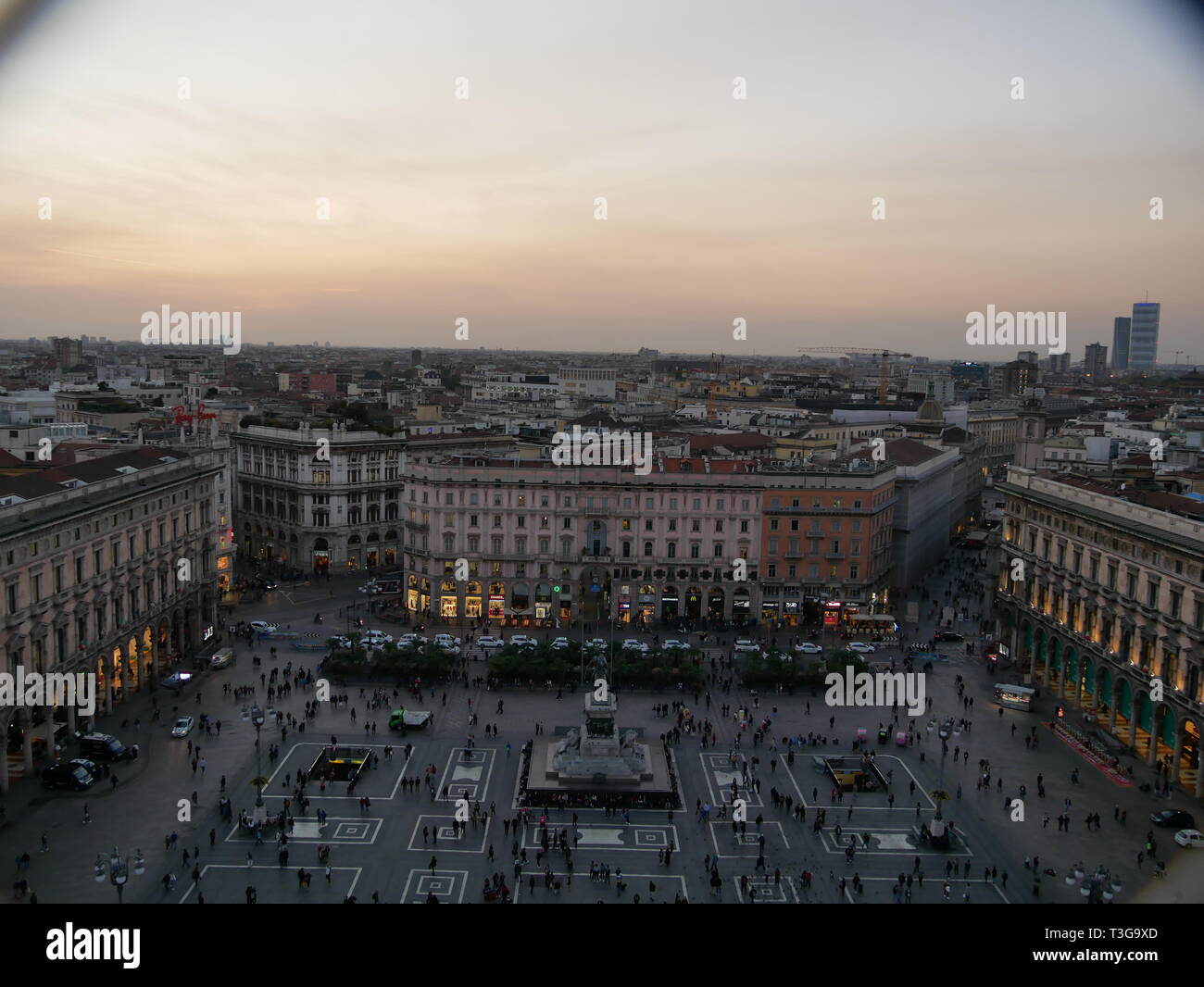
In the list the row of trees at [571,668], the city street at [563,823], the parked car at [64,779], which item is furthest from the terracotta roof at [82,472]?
the row of trees at [571,668]

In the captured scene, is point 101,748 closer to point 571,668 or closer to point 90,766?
point 90,766

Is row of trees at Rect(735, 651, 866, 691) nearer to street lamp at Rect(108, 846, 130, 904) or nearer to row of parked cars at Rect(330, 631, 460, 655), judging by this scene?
row of parked cars at Rect(330, 631, 460, 655)

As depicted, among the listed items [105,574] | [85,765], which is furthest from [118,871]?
[105,574]

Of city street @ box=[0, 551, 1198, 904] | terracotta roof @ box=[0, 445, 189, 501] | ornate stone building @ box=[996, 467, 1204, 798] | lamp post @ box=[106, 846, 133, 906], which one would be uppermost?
terracotta roof @ box=[0, 445, 189, 501]

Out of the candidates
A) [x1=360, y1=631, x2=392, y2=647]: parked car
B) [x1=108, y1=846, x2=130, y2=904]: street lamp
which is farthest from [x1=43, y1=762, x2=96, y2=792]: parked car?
[x1=360, y1=631, x2=392, y2=647]: parked car

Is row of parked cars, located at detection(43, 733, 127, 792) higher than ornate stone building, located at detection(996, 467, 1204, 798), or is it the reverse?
ornate stone building, located at detection(996, 467, 1204, 798)

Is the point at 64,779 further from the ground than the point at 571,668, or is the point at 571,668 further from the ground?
the point at 571,668

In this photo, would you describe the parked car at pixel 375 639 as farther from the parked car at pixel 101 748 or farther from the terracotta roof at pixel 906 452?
the terracotta roof at pixel 906 452
